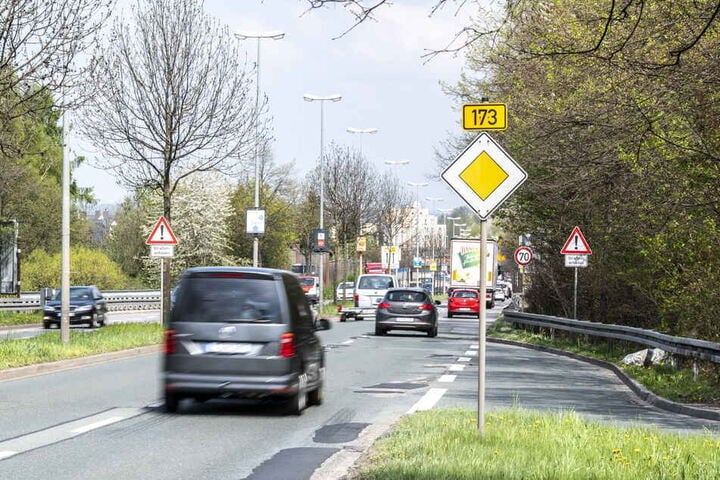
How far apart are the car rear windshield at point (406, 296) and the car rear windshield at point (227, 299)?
22.7 meters

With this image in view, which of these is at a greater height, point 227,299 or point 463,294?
point 227,299

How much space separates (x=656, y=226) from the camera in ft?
70.8

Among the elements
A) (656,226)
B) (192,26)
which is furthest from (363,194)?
(656,226)

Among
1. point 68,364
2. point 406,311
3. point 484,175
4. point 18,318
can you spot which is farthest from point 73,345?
point 18,318

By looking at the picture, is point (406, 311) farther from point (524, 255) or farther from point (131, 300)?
point (131, 300)

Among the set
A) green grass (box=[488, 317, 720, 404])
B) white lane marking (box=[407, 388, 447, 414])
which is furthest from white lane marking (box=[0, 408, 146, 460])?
green grass (box=[488, 317, 720, 404])

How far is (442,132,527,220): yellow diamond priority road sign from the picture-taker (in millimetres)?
11055

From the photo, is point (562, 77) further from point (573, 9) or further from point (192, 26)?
point (192, 26)

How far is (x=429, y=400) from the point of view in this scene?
51.4 feet

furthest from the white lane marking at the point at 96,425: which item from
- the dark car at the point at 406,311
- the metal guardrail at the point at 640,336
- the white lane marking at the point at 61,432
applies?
the dark car at the point at 406,311

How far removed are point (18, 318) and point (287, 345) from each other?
1388 inches

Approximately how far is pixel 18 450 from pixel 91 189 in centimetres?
9035

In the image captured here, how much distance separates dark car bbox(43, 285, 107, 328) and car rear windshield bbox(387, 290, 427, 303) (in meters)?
12.4

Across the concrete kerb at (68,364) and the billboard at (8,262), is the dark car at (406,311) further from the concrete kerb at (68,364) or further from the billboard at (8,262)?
the billboard at (8,262)
